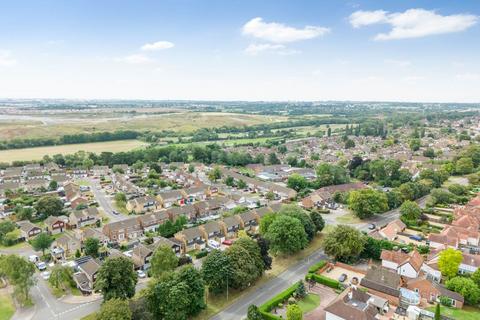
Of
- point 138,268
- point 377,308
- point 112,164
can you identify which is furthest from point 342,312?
point 112,164

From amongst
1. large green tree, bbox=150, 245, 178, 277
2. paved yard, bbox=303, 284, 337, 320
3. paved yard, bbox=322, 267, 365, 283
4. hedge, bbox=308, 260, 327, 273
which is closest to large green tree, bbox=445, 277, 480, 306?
paved yard, bbox=322, 267, 365, 283

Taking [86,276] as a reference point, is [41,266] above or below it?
below

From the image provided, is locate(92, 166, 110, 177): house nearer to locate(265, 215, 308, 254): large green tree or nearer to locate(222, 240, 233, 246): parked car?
locate(222, 240, 233, 246): parked car

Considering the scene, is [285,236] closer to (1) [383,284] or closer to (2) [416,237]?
(1) [383,284]

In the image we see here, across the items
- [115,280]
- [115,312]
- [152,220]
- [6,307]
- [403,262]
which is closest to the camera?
[115,312]

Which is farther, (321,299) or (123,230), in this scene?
(123,230)

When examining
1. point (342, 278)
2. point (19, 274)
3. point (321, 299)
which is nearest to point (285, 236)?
point (342, 278)
